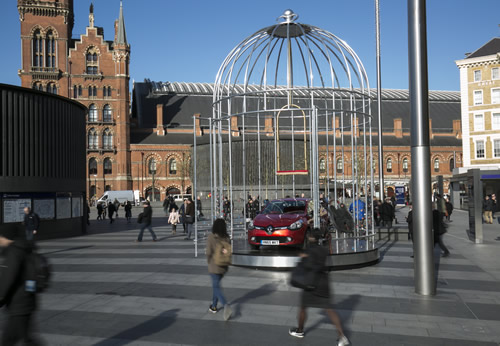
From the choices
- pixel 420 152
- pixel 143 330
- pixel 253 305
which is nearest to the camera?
pixel 143 330

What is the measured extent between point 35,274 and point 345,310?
5020 mm

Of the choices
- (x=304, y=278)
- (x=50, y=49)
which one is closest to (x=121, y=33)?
(x=50, y=49)

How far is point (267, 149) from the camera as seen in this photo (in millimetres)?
47469

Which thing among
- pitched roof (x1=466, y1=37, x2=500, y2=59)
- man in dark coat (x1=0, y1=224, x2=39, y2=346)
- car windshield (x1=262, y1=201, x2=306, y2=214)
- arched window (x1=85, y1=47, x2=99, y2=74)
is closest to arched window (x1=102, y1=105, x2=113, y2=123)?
arched window (x1=85, y1=47, x2=99, y2=74)

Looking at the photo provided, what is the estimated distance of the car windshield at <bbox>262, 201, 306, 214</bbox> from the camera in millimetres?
13836

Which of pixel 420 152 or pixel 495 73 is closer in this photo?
pixel 420 152

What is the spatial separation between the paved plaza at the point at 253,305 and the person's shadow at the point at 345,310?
18 mm

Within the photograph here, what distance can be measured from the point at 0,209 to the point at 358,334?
15.8 metres

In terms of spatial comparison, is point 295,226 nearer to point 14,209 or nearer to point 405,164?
point 14,209

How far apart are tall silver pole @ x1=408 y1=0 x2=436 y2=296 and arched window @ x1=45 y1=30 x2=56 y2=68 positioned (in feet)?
198

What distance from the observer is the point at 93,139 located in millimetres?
64000

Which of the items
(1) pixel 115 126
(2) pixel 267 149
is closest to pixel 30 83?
(1) pixel 115 126

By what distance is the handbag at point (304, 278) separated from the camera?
589 centimetres

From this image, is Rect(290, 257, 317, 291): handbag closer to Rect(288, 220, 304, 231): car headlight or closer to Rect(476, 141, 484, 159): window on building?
Rect(288, 220, 304, 231): car headlight
